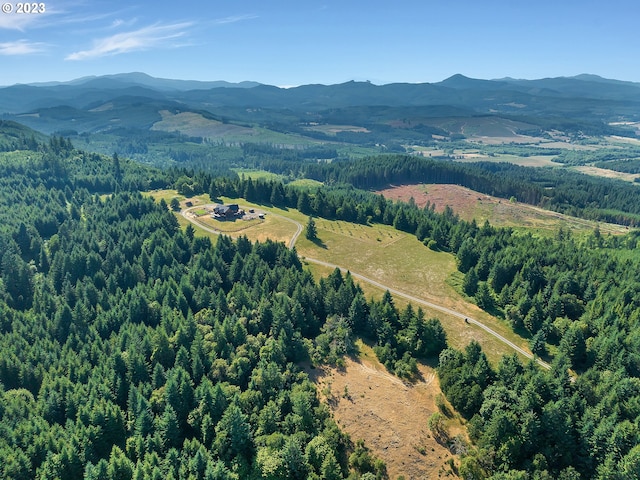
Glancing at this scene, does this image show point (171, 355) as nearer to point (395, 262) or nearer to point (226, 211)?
point (395, 262)

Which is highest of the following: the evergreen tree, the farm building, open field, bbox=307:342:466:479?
the farm building

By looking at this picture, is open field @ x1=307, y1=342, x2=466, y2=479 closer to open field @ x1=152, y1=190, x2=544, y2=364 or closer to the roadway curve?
open field @ x1=152, y1=190, x2=544, y2=364

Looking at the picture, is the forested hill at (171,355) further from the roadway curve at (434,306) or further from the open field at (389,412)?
the roadway curve at (434,306)

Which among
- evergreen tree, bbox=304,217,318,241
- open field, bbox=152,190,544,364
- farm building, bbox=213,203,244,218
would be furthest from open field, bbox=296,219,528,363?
A: farm building, bbox=213,203,244,218

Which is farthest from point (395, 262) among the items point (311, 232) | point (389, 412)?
point (389, 412)

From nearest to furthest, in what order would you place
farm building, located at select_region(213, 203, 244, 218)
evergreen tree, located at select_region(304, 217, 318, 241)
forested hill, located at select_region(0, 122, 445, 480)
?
forested hill, located at select_region(0, 122, 445, 480) < evergreen tree, located at select_region(304, 217, 318, 241) < farm building, located at select_region(213, 203, 244, 218)

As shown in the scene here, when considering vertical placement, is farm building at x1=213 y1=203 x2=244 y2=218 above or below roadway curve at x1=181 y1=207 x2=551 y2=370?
above

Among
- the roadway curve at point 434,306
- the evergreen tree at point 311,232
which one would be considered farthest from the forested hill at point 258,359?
the evergreen tree at point 311,232

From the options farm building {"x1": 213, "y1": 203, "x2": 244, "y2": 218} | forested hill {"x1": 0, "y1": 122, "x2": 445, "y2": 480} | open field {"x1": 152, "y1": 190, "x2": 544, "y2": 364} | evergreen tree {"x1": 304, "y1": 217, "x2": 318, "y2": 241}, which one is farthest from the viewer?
farm building {"x1": 213, "y1": 203, "x2": 244, "y2": 218}
